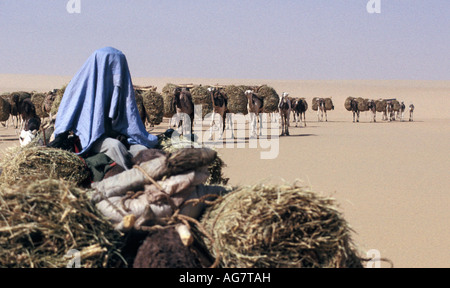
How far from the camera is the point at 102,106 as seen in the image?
432 centimetres

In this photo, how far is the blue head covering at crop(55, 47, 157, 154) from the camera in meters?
4.29

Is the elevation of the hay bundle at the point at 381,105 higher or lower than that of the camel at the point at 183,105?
lower

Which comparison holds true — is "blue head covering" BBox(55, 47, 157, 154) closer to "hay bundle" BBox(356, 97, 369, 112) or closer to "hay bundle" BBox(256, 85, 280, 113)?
"hay bundle" BBox(256, 85, 280, 113)

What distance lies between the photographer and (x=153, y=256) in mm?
2795

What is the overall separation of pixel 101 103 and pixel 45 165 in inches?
33.1

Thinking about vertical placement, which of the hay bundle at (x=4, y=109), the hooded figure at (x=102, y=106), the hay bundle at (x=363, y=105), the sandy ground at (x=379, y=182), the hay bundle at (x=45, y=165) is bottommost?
the sandy ground at (x=379, y=182)

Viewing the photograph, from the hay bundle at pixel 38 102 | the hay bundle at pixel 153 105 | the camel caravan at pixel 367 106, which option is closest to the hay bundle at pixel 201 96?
the hay bundle at pixel 153 105

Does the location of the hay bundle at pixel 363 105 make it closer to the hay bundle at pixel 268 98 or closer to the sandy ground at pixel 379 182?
the hay bundle at pixel 268 98

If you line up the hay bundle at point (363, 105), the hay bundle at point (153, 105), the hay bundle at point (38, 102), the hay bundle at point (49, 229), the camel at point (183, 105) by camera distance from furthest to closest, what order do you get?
the hay bundle at point (363, 105) < the hay bundle at point (38, 102) < the hay bundle at point (153, 105) < the camel at point (183, 105) < the hay bundle at point (49, 229)

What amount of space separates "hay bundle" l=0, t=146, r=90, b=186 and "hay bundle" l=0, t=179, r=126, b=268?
861mm

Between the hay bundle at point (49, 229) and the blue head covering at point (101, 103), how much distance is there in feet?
4.90

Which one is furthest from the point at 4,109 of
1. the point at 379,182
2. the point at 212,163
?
the point at 212,163

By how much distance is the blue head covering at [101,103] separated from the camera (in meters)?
4.29
